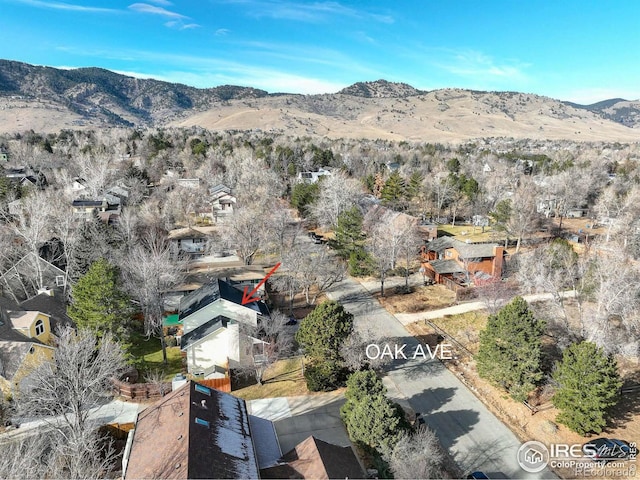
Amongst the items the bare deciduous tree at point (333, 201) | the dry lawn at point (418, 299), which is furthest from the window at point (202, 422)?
the bare deciduous tree at point (333, 201)

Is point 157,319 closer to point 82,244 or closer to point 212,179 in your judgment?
point 82,244

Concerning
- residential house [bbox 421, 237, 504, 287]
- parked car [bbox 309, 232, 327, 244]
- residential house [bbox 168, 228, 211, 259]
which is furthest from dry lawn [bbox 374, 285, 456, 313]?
residential house [bbox 168, 228, 211, 259]

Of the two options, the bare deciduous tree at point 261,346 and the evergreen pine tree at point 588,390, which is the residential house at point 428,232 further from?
the evergreen pine tree at point 588,390

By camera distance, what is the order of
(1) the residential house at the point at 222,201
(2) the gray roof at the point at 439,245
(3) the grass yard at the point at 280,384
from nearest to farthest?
(3) the grass yard at the point at 280,384
(2) the gray roof at the point at 439,245
(1) the residential house at the point at 222,201

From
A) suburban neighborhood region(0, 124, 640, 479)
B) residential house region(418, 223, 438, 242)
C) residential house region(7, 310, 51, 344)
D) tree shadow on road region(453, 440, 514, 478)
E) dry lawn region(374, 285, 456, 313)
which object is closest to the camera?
suburban neighborhood region(0, 124, 640, 479)

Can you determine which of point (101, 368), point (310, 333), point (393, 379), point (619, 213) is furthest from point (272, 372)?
point (619, 213)

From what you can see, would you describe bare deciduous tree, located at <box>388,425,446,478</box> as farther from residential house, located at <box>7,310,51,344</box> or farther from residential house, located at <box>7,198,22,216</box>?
residential house, located at <box>7,198,22,216</box>
